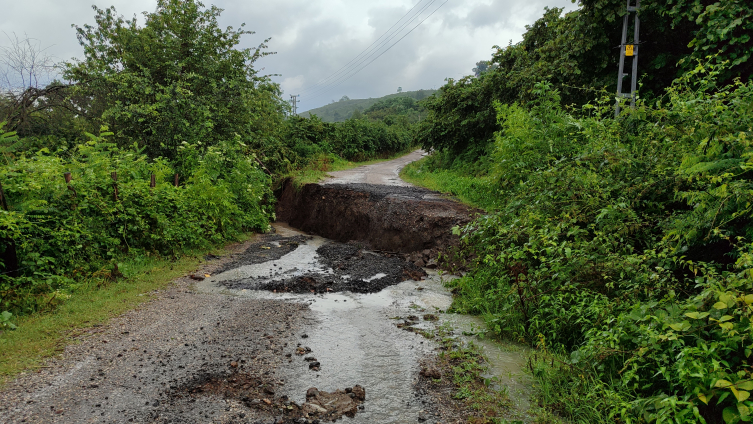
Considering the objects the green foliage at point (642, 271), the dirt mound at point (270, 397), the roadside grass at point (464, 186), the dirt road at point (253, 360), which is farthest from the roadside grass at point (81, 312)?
the roadside grass at point (464, 186)

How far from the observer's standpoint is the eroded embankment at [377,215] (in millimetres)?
9969

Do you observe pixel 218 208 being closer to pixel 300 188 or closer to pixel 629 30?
pixel 300 188

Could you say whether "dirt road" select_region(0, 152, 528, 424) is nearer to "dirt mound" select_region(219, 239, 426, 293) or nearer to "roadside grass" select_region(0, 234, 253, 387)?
"dirt mound" select_region(219, 239, 426, 293)

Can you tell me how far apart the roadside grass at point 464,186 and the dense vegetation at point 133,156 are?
572cm

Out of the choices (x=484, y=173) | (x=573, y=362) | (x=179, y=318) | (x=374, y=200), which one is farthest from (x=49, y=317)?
(x=484, y=173)

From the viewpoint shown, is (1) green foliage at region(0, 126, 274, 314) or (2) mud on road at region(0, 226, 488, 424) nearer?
(2) mud on road at region(0, 226, 488, 424)

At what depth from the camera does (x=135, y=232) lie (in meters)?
8.42

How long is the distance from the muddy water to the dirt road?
18mm

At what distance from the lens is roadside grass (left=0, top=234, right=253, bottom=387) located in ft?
14.7

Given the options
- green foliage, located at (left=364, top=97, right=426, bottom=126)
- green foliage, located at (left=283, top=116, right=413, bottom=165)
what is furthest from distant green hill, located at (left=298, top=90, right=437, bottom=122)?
green foliage, located at (left=283, top=116, right=413, bottom=165)

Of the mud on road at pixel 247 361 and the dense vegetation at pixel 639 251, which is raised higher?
the dense vegetation at pixel 639 251

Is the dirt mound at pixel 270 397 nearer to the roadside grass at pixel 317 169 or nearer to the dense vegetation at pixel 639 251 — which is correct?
the dense vegetation at pixel 639 251

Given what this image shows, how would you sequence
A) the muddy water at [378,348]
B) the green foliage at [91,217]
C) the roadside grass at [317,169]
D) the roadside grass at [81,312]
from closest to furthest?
the muddy water at [378,348], the roadside grass at [81,312], the green foliage at [91,217], the roadside grass at [317,169]

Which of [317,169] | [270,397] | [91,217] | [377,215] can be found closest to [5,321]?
[91,217]
